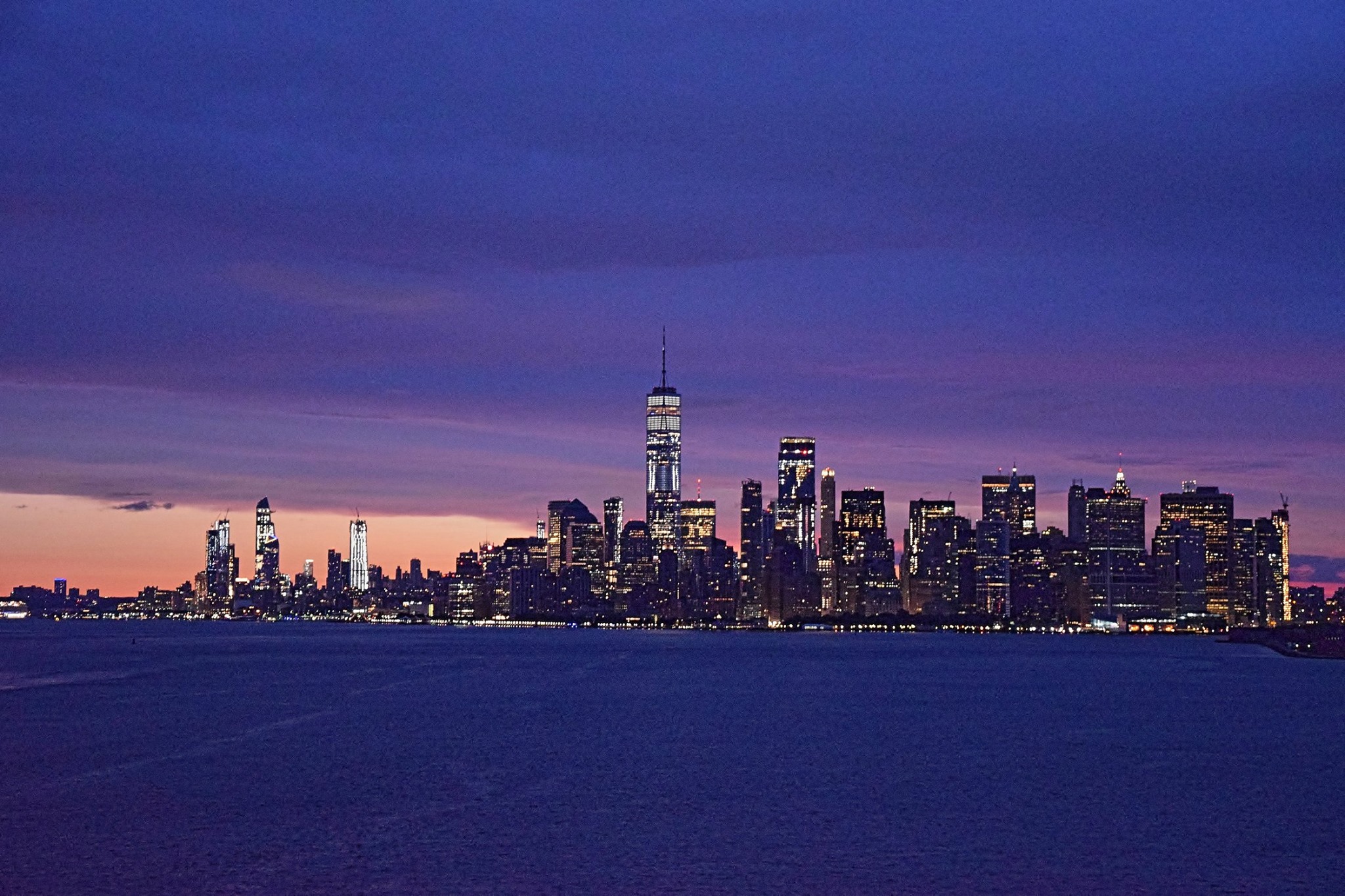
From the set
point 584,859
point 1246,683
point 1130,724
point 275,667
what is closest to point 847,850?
point 584,859

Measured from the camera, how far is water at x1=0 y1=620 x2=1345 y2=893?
2095 inches

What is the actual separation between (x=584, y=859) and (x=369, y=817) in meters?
12.4

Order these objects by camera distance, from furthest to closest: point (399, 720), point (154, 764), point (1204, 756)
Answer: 1. point (399, 720)
2. point (1204, 756)
3. point (154, 764)

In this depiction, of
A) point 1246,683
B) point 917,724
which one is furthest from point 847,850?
point 1246,683

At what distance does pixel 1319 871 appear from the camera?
54500 millimetres

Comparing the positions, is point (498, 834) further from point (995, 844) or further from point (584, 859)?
point (995, 844)

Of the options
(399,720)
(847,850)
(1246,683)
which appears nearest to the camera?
(847,850)

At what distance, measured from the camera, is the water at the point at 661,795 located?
5322cm

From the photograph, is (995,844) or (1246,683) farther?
(1246,683)

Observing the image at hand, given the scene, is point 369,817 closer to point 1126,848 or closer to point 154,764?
point 154,764

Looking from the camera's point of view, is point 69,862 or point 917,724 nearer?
point 69,862

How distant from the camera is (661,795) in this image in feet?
234

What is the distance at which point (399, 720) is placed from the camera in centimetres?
10862

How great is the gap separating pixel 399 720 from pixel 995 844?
5824 centimetres
